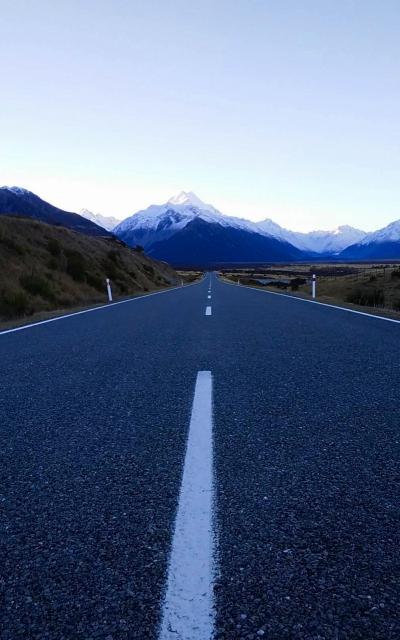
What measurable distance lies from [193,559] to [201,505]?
0.40 meters

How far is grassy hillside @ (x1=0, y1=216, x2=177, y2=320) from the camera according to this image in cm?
1803

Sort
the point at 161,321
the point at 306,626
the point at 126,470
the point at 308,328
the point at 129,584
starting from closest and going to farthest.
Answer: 1. the point at 306,626
2. the point at 129,584
3. the point at 126,470
4. the point at 308,328
5. the point at 161,321

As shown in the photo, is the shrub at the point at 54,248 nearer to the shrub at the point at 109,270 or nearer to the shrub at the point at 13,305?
the shrub at the point at 109,270

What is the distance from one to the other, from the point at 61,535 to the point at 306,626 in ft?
3.65

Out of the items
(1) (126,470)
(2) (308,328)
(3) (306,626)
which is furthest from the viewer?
(2) (308,328)

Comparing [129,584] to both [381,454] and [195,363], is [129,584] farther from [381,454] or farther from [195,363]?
[195,363]

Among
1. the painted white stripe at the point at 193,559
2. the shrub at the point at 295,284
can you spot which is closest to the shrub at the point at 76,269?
the shrub at the point at 295,284

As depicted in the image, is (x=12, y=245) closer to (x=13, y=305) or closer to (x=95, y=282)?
(x=95, y=282)

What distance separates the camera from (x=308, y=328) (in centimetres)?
839

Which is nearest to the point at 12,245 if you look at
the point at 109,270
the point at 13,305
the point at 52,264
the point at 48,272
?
the point at 52,264

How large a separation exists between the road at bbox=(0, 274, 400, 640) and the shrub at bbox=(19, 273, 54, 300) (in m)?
15.7

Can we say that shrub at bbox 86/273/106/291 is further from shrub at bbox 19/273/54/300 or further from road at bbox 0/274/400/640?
road at bbox 0/274/400/640

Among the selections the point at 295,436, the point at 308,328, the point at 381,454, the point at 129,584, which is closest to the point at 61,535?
the point at 129,584

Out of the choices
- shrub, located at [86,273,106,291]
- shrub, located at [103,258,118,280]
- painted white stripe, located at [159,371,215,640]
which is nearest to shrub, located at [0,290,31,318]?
shrub, located at [86,273,106,291]
